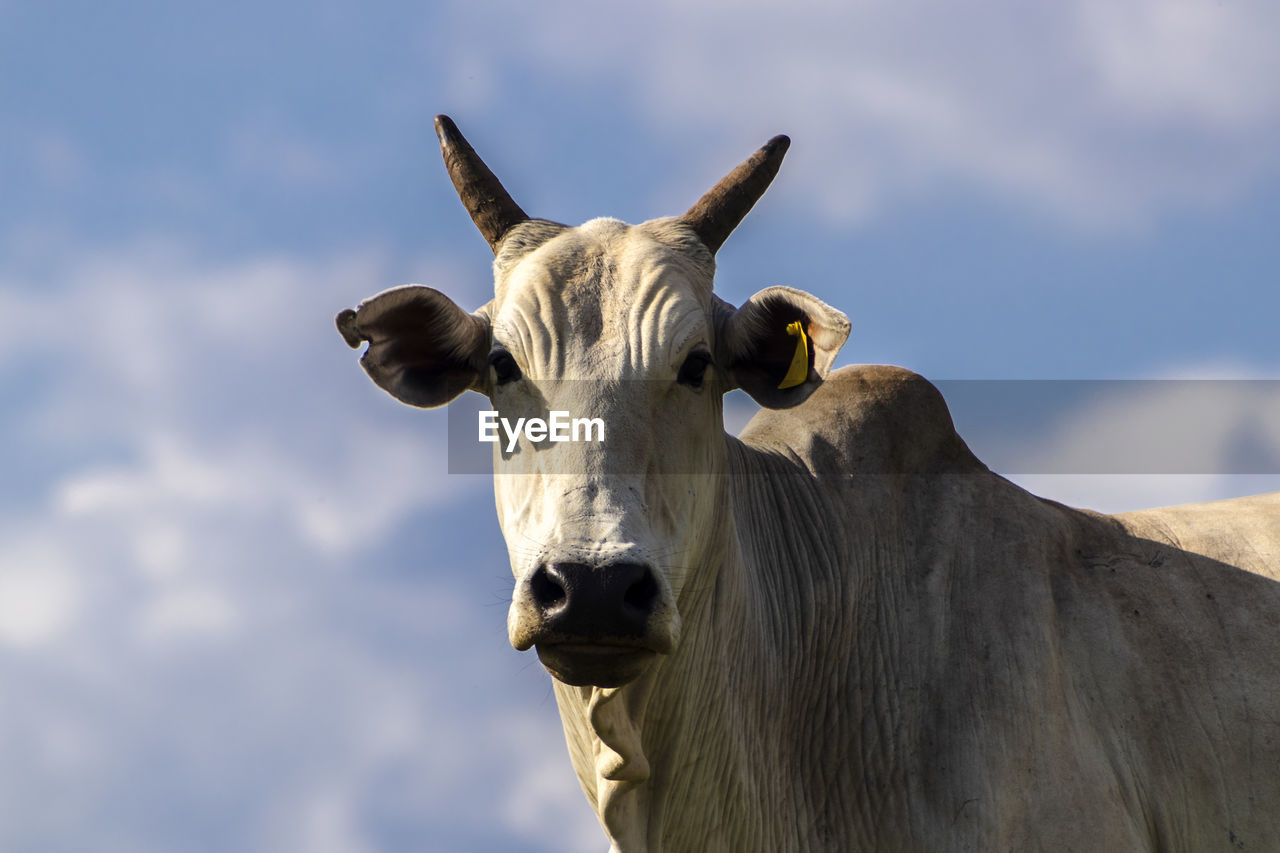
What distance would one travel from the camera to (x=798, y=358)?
20.4ft

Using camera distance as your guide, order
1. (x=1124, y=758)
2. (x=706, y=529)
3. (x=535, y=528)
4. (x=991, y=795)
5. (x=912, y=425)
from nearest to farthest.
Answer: (x=535, y=528) < (x=706, y=529) < (x=991, y=795) < (x=1124, y=758) < (x=912, y=425)

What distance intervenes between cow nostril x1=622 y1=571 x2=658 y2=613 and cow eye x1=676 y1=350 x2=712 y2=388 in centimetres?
103

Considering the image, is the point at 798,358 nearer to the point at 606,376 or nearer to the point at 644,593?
the point at 606,376

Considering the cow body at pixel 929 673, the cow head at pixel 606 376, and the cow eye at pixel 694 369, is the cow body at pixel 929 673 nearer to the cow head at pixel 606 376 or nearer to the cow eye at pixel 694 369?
the cow head at pixel 606 376

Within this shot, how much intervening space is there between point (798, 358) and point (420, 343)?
1.70 m

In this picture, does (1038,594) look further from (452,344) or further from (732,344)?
(452,344)

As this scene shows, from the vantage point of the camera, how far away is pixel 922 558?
23.5 feet

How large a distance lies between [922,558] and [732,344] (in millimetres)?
1791

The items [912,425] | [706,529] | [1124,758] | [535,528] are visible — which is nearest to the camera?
[535,528]

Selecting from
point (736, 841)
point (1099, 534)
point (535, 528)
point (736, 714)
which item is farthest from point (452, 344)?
point (1099, 534)

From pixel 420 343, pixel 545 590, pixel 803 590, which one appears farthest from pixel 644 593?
pixel 803 590

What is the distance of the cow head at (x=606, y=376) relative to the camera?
5.00 m

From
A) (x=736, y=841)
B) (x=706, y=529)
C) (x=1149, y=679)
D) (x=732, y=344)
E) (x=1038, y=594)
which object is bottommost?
(x=736, y=841)

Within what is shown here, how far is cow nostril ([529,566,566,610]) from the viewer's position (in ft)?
16.2
